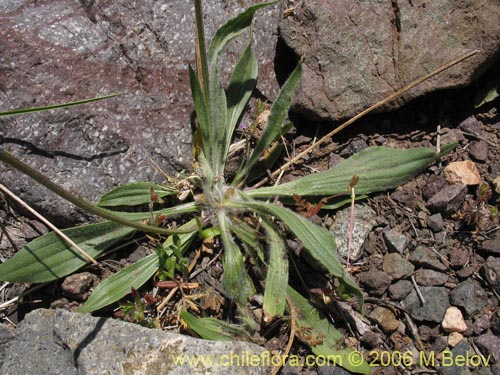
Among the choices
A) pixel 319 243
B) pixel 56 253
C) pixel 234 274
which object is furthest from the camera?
pixel 56 253

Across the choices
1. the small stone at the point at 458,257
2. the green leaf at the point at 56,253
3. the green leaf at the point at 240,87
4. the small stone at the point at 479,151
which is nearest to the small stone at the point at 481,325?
the small stone at the point at 458,257

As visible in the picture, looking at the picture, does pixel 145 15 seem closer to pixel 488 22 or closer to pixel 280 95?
pixel 280 95

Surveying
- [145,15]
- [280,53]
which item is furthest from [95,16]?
[280,53]

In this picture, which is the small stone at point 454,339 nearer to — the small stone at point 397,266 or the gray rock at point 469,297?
the gray rock at point 469,297

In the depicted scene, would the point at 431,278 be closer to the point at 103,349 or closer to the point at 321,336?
the point at 321,336

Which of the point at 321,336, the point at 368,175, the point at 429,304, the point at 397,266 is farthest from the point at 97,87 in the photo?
the point at 429,304

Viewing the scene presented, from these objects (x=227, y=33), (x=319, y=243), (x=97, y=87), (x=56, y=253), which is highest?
(x=227, y=33)
